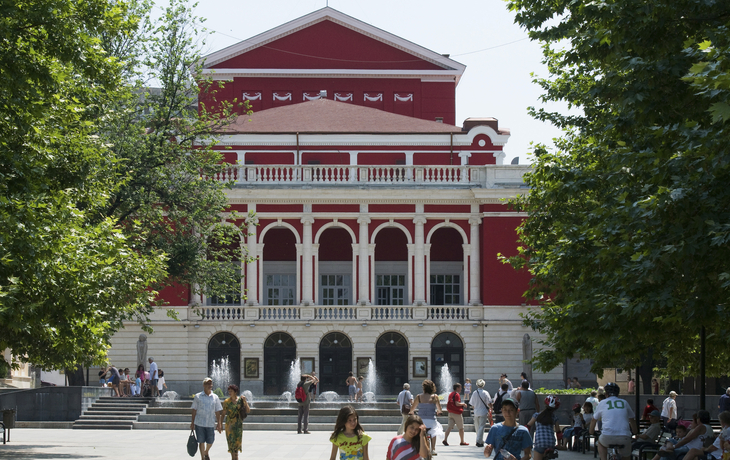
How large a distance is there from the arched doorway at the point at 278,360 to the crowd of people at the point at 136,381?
4611mm

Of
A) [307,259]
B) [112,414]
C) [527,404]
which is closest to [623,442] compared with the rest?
[527,404]

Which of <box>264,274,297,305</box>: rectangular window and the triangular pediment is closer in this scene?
<box>264,274,297,305</box>: rectangular window

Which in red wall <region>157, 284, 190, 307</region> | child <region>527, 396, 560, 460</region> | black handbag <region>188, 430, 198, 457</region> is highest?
red wall <region>157, 284, 190, 307</region>

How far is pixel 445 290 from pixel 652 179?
35.4m

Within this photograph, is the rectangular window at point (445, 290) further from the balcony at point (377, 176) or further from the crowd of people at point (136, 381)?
the crowd of people at point (136, 381)

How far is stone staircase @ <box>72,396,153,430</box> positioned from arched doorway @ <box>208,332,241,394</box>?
9.48 meters

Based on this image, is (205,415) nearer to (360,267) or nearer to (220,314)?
(220,314)

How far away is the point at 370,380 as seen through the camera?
4419cm

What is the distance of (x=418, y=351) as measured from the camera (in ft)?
146

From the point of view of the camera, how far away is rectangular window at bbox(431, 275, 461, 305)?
157 feet

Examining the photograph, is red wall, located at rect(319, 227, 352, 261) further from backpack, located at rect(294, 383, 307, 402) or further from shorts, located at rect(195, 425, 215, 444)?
shorts, located at rect(195, 425, 215, 444)

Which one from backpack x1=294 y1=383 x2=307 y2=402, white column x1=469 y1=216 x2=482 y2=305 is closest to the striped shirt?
backpack x1=294 y1=383 x2=307 y2=402

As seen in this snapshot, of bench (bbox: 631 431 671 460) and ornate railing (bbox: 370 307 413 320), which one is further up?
ornate railing (bbox: 370 307 413 320)

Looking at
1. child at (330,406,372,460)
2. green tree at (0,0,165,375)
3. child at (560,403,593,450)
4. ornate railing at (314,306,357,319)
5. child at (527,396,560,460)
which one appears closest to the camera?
child at (330,406,372,460)
